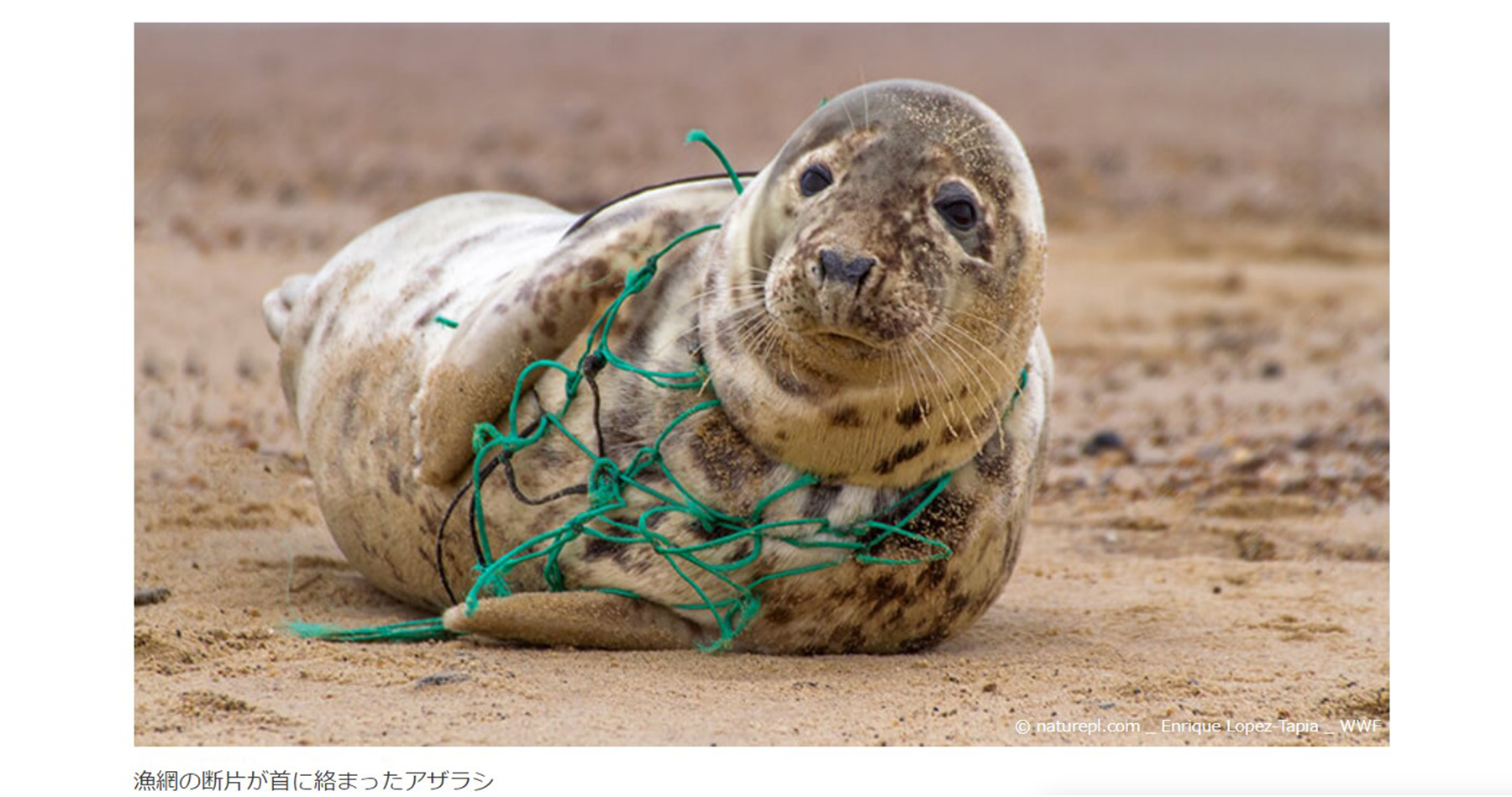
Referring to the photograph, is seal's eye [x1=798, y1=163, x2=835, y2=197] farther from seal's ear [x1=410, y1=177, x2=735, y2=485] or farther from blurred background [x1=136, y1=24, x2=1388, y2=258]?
blurred background [x1=136, y1=24, x2=1388, y2=258]

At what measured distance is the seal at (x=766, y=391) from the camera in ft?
10.5

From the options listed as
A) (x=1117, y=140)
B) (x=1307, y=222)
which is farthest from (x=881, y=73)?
(x=1307, y=222)

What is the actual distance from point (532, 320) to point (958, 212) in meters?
0.98

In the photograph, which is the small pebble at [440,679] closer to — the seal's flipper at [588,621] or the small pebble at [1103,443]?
the seal's flipper at [588,621]

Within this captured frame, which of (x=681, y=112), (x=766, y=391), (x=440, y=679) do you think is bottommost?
(x=440, y=679)

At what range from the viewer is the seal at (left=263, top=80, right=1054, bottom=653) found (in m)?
3.21

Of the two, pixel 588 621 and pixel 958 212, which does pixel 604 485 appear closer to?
pixel 588 621

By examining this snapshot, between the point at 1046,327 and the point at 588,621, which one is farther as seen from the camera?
the point at 1046,327

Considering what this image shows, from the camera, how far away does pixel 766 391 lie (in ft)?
11.3

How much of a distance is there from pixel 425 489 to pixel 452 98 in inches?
373

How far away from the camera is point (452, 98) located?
42.6 ft

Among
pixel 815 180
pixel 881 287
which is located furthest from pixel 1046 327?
pixel 881 287

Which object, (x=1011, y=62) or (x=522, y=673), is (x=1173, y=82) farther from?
(x=522, y=673)

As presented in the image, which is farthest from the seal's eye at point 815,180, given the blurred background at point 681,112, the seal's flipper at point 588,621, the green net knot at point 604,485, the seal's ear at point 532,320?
the blurred background at point 681,112
